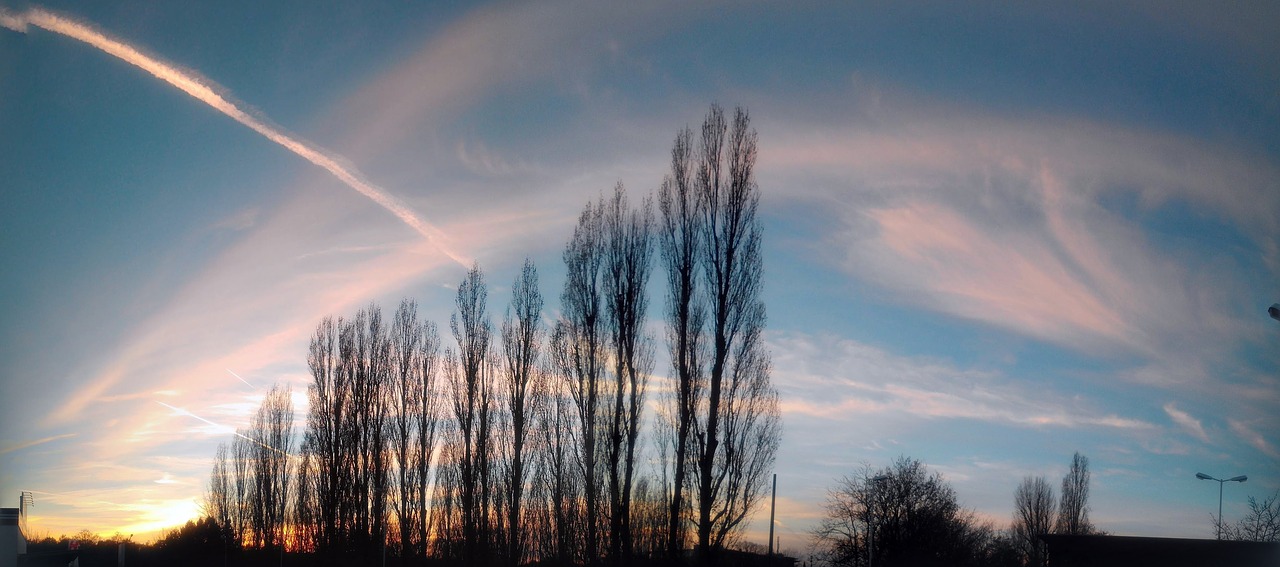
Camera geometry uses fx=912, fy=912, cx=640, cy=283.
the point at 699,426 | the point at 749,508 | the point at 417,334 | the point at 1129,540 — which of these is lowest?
the point at 1129,540

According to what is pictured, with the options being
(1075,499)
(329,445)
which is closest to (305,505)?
(329,445)

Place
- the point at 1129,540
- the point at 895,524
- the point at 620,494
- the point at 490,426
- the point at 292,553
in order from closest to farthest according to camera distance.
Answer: the point at 620,494 < the point at 1129,540 < the point at 490,426 < the point at 292,553 < the point at 895,524

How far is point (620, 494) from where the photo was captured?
82.1 ft

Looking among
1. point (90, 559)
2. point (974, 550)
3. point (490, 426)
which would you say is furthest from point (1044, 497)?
point (90, 559)

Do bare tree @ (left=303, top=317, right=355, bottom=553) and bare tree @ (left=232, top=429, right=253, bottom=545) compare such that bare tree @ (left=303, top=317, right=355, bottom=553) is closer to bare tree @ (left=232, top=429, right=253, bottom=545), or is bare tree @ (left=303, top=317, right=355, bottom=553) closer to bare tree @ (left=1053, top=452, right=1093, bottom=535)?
bare tree @ (left=232, top=429, right=253, bottom=545)

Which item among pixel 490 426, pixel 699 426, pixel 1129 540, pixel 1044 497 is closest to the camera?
pixel 699 426

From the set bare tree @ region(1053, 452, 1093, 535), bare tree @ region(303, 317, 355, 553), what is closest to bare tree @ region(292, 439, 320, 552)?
bare tree @ region(303, 317, 355, 553)

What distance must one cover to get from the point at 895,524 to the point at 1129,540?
1958 centimetres

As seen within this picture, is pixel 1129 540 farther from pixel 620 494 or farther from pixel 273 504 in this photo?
pixel 273 504

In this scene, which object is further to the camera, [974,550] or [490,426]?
[974,550]

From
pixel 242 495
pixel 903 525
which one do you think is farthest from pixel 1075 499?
pixel 242 495

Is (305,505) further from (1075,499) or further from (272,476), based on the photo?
(1075,499)

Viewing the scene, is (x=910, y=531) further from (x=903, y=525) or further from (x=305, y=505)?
(x=305, y=505)

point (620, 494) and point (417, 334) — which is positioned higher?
point (417, 334)
